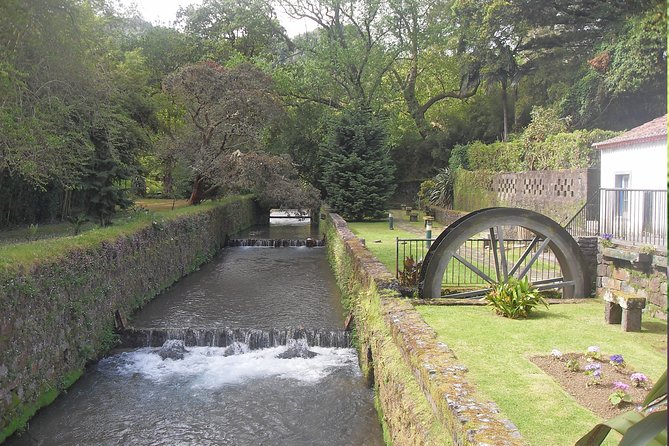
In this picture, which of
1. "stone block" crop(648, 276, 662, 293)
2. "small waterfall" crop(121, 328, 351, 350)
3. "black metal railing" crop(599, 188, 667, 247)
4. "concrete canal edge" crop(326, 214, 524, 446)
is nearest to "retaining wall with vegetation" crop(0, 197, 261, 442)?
"small waterfall" crop(121, 328, 351, 350)

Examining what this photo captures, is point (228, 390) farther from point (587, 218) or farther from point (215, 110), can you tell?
point (215, 110)

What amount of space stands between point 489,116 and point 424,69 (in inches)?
267

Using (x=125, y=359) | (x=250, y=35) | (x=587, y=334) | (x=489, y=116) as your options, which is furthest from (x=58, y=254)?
(x=250, y=35)

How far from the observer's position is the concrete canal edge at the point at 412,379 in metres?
4.48

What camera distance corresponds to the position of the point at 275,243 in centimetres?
2772

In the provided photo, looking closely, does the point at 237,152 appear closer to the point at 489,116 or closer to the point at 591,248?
the point at 591,248

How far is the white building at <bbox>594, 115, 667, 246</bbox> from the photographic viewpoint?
1230 cm

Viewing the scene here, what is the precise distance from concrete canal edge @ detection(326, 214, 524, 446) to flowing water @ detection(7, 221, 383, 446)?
0.78 meters

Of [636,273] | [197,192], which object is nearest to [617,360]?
[636,273]

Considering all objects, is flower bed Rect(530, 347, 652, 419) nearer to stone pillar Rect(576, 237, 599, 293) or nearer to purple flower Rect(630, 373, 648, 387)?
purple flower Rect(630, 373, 648, 387)

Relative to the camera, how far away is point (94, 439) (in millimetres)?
8219

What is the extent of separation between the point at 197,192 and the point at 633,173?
18994mm

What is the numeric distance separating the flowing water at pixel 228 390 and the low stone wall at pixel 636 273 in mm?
5364

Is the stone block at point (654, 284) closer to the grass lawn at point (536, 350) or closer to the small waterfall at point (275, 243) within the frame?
the grass lawn at point (536, 350)
